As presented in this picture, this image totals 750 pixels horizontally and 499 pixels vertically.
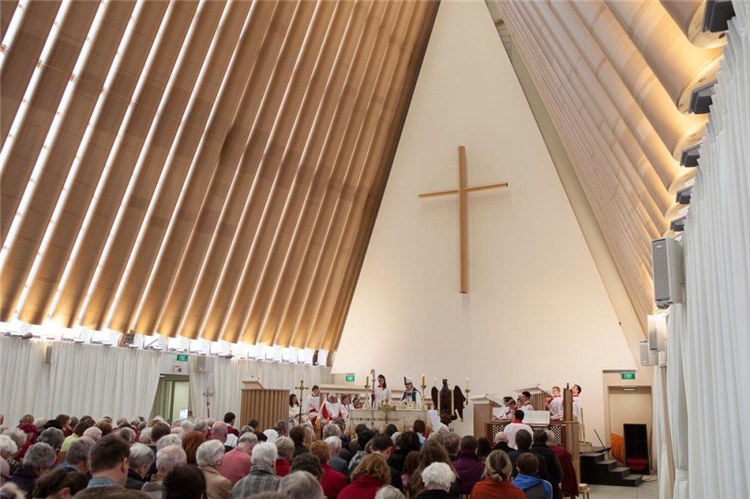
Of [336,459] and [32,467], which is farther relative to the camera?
[336,459]

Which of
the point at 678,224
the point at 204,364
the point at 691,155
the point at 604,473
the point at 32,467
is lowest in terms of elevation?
the point at 32,467

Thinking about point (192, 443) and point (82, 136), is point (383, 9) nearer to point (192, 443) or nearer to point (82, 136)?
point (82, 136)

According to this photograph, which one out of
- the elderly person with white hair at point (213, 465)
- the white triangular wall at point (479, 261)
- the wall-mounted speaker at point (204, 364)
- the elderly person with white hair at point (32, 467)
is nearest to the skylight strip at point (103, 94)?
the wall-mounted speaker at point (204, 364)

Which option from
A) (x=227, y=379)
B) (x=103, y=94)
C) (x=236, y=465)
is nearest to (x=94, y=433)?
(x=236, y=465)

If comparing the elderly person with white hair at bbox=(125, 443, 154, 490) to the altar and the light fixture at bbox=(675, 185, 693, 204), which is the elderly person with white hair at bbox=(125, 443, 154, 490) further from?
the altar

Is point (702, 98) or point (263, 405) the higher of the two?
point (702, 98)

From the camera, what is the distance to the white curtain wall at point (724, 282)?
8.96 feet

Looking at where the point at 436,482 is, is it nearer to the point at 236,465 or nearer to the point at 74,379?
the point at 236,465

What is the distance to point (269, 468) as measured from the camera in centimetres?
464

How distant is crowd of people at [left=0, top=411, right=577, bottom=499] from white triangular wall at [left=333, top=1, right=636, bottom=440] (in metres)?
9.99

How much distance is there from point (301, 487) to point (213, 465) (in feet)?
5.98

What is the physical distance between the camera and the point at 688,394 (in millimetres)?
5230

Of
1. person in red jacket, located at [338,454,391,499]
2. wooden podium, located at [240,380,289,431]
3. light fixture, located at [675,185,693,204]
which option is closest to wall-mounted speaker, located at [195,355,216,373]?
wooden podium, located at [240,380,289,431]

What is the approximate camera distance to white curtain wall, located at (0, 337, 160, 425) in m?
12.3
